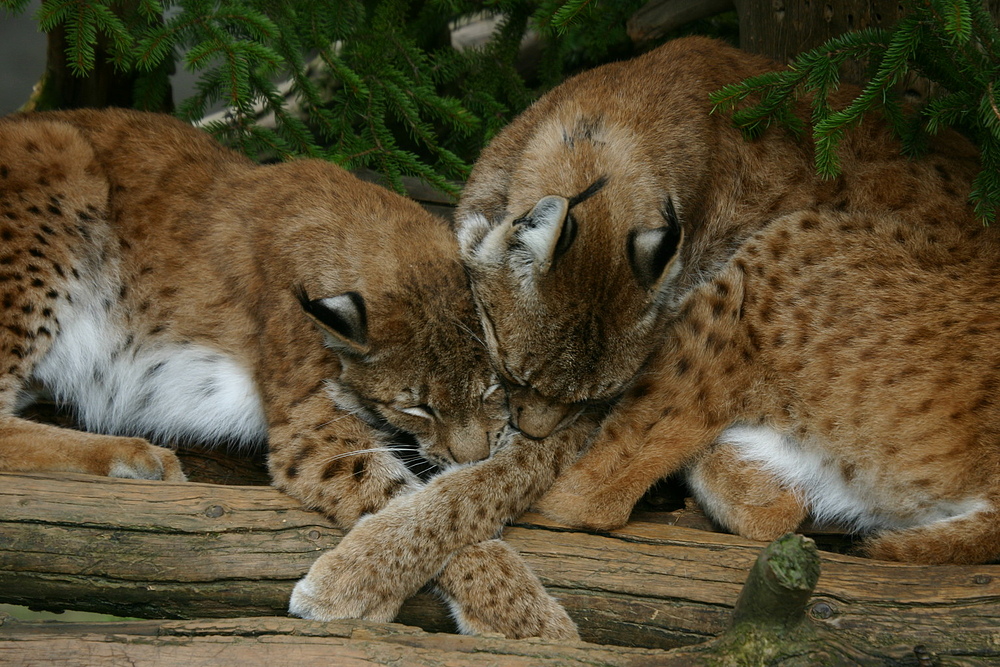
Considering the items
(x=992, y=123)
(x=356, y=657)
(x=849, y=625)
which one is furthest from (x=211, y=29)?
(x=849, y=625)

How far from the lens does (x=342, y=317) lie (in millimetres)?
3395

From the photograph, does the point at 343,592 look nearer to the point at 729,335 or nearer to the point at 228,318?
the point at 228,318

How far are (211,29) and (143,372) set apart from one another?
4.99 feet

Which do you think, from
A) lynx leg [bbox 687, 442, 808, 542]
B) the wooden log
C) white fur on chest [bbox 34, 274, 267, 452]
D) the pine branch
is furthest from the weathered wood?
the pine branch

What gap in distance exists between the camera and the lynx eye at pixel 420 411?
3682 mm

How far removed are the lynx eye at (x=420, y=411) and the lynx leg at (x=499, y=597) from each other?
0.58 metres

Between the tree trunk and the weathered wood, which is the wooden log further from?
the tree trunk

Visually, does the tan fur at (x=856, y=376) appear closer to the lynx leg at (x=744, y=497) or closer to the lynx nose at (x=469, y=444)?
the lynx leg at (x=744, y=497)

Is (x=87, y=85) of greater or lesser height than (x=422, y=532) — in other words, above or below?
above

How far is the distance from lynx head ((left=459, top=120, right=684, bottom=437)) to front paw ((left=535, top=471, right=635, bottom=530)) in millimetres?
247

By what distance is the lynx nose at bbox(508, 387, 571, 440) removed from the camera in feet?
11.8

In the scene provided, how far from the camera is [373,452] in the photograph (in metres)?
3.62

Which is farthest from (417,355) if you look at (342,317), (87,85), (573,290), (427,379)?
(87,85)

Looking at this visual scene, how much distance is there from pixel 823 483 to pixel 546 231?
1387mm
